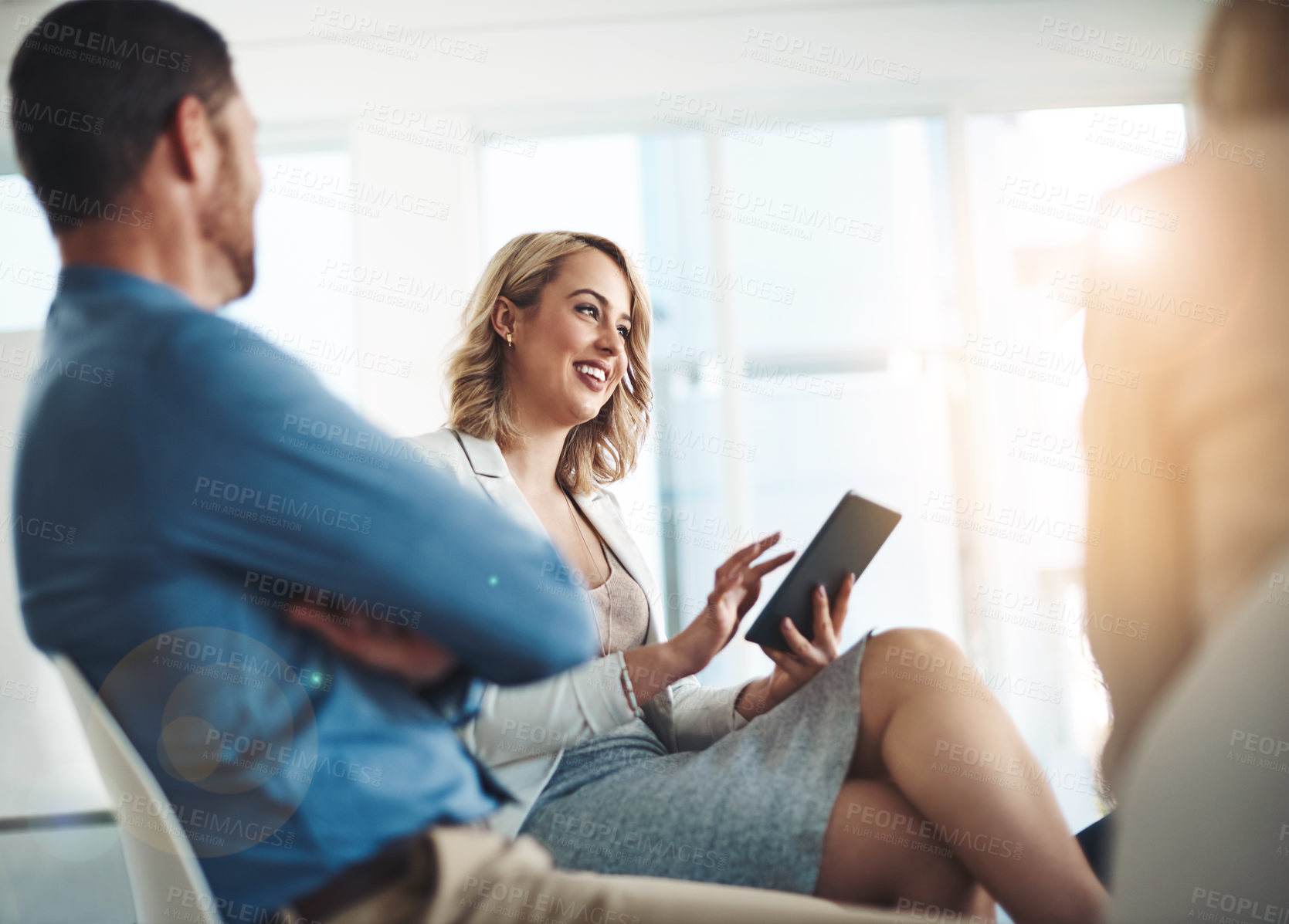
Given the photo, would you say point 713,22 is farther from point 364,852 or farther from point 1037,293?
point 364,852

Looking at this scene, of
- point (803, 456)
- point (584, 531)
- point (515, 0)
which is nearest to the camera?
point (584, 531)

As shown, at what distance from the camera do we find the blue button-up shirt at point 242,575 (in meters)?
0.67

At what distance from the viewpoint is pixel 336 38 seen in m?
3.19

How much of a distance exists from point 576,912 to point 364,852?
193 millimetres

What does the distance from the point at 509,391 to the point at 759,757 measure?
0.98 m

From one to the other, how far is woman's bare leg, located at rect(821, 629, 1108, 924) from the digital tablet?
8.4 inches

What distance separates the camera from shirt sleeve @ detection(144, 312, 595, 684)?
2.19 ft

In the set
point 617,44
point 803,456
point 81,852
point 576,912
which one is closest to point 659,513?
point 803,456
